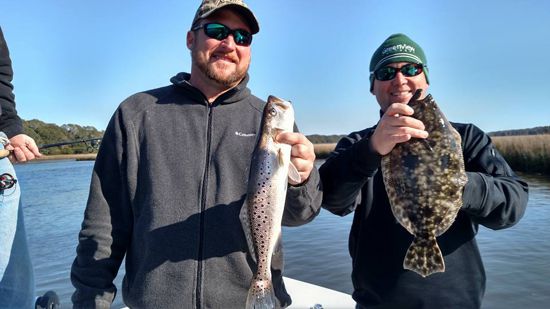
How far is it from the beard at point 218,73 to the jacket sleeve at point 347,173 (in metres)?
1.07

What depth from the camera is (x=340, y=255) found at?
14.1 m

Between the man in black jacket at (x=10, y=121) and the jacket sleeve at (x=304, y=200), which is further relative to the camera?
the man in black jacket at (x=10, y=121)

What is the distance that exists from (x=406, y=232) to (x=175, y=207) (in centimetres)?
200

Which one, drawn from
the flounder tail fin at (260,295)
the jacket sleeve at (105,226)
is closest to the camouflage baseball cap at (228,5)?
the jacket sleeve at (105,226)

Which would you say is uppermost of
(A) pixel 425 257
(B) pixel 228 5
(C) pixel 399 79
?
(B) pixel 228 5

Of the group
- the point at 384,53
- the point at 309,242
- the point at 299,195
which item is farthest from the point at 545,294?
the point at 299,195

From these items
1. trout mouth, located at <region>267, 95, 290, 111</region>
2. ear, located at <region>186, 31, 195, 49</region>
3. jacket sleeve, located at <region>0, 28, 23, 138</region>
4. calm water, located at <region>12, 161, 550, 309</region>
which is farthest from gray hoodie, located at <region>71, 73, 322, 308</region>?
calm water, located at <region>12, 161, 550, 309</region>

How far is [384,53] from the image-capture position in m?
4.12

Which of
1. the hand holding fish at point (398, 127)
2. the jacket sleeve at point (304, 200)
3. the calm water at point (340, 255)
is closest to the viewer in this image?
the hand holding fish at point (398, 127)

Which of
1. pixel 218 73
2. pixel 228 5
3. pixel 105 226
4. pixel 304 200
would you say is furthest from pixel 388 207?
pixel 105 226

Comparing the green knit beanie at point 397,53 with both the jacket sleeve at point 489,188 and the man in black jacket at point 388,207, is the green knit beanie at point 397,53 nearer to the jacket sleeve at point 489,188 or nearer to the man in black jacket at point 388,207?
the man in black jacket at point 388,207

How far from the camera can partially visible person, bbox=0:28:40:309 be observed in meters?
4.07

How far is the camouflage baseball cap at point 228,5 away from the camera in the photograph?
3.44 meters

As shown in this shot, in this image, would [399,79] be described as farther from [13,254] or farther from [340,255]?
[340,255]
